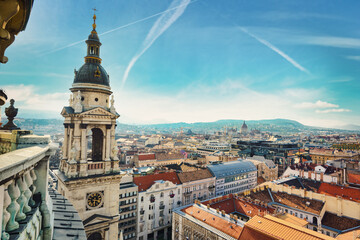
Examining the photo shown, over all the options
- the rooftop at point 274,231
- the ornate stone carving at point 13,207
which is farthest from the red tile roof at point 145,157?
the ornate stone carving at point 13,207

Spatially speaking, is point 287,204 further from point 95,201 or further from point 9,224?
point 9,224

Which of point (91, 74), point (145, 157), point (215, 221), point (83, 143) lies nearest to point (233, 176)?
point (215, 221)

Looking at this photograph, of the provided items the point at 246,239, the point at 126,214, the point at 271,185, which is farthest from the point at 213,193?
the point at 246,239

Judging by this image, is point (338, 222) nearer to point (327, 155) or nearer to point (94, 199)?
point (94, 199)

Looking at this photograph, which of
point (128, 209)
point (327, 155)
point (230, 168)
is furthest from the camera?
point (327, 155)

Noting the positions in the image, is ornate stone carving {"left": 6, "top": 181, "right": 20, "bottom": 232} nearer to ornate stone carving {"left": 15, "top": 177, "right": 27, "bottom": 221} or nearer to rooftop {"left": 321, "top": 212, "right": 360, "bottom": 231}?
ornate stone carving {"left": 15, "top": 177, "right": 27, "bottom": 221}

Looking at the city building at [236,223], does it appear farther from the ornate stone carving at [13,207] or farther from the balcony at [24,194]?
the ornate stone carving at [13,207]

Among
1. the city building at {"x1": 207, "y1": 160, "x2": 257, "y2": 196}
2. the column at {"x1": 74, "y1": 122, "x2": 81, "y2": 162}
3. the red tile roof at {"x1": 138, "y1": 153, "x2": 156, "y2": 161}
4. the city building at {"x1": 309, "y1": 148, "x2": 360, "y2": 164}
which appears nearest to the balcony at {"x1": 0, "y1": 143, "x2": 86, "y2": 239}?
the column at {"x1": 74, "y1": 122, "x2": 81, "y2": 162}
